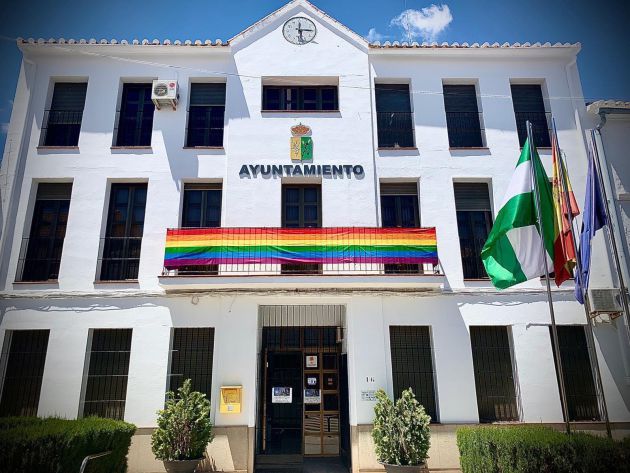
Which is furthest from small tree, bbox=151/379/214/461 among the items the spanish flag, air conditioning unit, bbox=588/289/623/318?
air conditioning unit, bbox=588/289/623/318

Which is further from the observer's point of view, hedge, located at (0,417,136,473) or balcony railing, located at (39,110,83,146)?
balcony railing, located at (39,110,83,146)

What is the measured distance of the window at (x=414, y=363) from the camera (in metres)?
10.7

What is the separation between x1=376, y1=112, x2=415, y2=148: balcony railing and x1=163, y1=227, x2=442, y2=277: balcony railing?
9.33ft

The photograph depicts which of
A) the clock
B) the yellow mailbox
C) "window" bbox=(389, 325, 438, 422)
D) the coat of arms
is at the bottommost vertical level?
the yellow mailbox

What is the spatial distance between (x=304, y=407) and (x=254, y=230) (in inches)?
184

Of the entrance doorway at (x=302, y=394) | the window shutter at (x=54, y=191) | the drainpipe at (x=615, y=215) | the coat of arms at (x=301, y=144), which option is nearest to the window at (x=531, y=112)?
the drainpipe at (x=615, y=215)

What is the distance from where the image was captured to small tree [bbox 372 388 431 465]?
9070 mm

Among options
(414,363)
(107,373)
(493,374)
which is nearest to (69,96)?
(107,373)

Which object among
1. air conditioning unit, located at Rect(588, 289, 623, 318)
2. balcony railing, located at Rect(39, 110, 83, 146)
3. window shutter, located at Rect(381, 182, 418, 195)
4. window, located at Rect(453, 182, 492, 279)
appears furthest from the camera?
balcony railing, located at Rect(39, 110, 83, 146)

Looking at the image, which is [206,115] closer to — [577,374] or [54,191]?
[54,191]

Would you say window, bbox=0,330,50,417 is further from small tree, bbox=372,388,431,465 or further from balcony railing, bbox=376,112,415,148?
balcony railing, bbox=376,112,415,148

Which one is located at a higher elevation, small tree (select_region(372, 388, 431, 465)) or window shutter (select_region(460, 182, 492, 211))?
window shutter (select_region(460, 182, 492, 211))

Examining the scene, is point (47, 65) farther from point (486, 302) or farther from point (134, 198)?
point (486, 302)

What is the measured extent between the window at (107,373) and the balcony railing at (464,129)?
9632 millimetres
